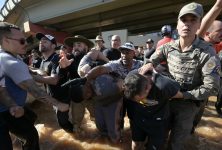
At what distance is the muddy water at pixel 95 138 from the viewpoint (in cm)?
449

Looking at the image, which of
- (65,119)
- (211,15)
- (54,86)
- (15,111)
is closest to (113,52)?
(54,86)

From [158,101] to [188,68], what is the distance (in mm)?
512

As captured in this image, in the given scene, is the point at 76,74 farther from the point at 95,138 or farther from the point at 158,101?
the point at 158,101

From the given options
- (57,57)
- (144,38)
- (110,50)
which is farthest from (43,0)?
(57,57)

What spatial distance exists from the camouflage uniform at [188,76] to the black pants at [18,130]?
1.79 meters

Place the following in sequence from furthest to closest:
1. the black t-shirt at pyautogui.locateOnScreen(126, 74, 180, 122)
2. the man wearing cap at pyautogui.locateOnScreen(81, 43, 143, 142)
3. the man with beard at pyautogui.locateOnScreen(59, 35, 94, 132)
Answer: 1. the man with beard at pyautogui.locateOnScreen(59, 35, 94, 132)
2. the man wearing cap at pyautogui.locateOnScreen(81, 43, 143, 142)
3. the black t-shirt at pyautogui.locateOnScreen(126, 74, 180, 122)

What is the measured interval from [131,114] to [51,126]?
8.69ft

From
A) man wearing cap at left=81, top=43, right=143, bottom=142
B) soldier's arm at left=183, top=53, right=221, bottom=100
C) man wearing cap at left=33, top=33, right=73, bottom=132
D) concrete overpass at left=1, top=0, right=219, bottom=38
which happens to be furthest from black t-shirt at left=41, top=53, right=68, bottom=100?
concrete overpass at left=1, top=0, right=219, bottom=38

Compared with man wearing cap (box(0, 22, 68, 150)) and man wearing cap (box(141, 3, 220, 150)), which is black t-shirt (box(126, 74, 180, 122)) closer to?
man wearing cap (box(141, 3, 220, 150))

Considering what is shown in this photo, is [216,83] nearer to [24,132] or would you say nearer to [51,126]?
[24,132]

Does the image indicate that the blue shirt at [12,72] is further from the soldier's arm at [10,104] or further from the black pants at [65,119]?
the black pants at [65,119]

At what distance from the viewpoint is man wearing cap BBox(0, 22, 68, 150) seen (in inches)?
126

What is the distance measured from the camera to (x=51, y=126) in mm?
5891

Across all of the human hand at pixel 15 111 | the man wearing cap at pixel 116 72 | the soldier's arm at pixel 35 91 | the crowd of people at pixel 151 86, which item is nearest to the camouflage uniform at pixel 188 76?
the crowd of people at pixel 151 86
